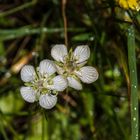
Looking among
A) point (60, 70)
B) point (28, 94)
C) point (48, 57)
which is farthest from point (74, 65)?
point (48, 57)

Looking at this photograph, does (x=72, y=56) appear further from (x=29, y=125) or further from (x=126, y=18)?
(x=29, y=125)

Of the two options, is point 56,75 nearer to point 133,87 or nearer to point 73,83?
point 73,83

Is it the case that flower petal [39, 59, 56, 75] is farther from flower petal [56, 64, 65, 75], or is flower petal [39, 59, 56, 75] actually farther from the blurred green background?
the blurred green background

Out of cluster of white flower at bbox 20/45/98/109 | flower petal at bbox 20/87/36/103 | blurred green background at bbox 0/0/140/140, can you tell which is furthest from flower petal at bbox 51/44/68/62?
blurred green background at bbox 0/0/140/140

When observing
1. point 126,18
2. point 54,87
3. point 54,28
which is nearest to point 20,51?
point 54,28

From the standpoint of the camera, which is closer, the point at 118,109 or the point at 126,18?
the point at 126,18

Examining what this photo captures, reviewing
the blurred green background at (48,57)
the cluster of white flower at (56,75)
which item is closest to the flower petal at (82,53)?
the cluster of white flower at (56,75)

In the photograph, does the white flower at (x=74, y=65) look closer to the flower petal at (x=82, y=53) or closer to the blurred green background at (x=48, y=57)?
the flower petal at (x=82, y=53)
